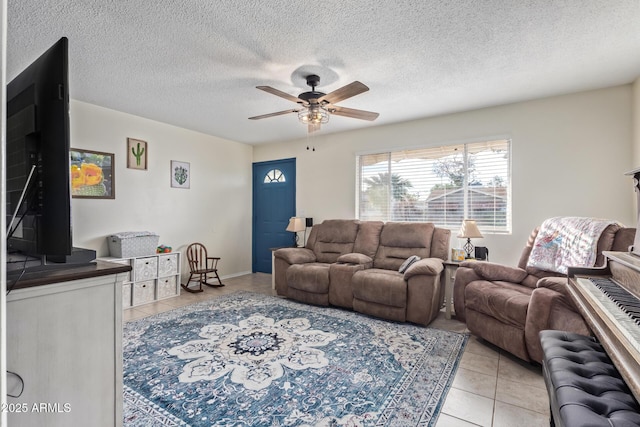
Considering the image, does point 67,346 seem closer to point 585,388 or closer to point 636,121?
point 585,388

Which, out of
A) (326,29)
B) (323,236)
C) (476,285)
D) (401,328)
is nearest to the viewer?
(326,29)

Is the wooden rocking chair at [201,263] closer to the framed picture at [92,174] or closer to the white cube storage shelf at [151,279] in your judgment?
the white cube storage shelf at [151,279]

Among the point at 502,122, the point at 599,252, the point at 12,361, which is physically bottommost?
the point at 12,361

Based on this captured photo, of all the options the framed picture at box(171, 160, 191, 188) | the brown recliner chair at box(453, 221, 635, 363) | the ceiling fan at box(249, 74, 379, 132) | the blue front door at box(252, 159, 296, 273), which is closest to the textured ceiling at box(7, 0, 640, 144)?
the ceiling fan at box(249, 74, 379, 132)

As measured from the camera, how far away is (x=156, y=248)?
4246 millimetres

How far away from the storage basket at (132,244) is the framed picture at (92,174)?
549 millimetres

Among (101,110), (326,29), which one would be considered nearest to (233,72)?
(326,29)

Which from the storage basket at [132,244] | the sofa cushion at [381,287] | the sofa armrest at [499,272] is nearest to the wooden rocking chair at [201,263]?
the storage basket at [132,244]

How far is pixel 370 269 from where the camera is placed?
12.7ft

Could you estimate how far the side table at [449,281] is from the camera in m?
3.44

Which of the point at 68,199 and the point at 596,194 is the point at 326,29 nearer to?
the point at 68,199

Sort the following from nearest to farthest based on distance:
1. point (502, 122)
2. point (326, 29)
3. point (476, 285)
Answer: point (326, 29) < point (476, 285) < point (502, 122)

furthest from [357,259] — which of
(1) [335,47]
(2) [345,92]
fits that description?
(1) [335,47]

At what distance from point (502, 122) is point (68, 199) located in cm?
418
